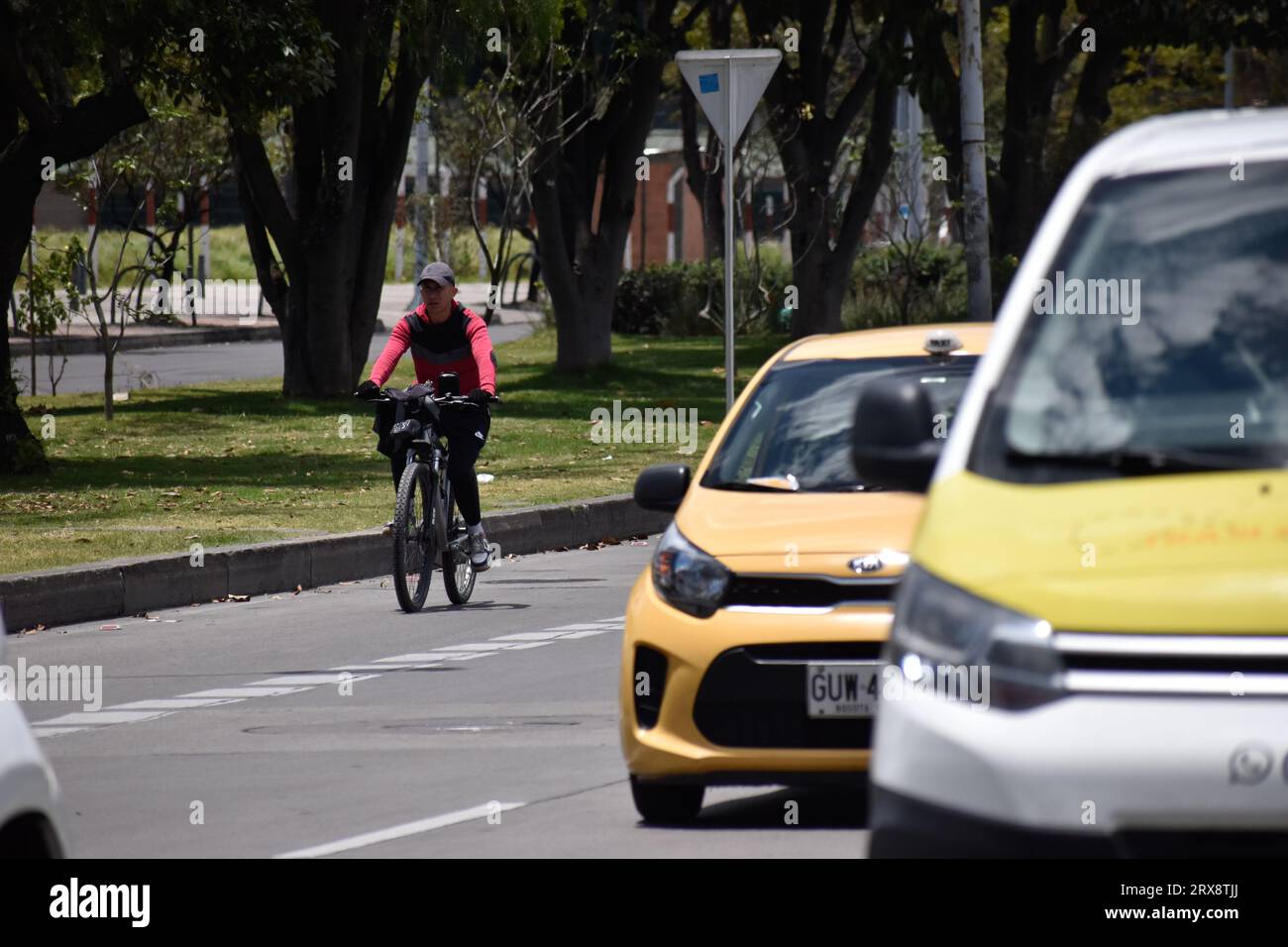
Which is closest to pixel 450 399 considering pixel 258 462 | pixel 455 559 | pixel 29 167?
pixel 455 559

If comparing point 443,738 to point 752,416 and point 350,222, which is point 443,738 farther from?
point 350,222

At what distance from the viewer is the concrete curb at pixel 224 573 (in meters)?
13.2

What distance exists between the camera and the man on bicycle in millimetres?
13648

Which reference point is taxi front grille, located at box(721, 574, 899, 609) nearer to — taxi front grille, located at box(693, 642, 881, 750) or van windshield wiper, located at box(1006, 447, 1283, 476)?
taxi front grille, located at box(693, 642, 881, 750)

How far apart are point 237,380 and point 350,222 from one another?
19.5 feet

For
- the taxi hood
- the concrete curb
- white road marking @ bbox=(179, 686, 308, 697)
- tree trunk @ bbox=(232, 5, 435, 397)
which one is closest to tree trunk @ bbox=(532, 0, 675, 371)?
tree trunk @ bbox=(232, 5, 435, 397)

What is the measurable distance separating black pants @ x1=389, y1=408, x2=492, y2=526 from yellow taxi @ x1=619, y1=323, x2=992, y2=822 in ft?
18.6

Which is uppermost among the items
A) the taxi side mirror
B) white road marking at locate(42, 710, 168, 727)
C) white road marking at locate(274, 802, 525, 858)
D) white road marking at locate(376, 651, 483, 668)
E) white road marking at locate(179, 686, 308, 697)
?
the taxi side mirror

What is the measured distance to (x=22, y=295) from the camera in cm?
2505

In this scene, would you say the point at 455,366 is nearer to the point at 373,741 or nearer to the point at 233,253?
the point at 373,741

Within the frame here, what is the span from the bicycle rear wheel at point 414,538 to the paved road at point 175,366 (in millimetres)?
15387

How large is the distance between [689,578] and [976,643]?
3271 mm

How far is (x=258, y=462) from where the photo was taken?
20.8 m
